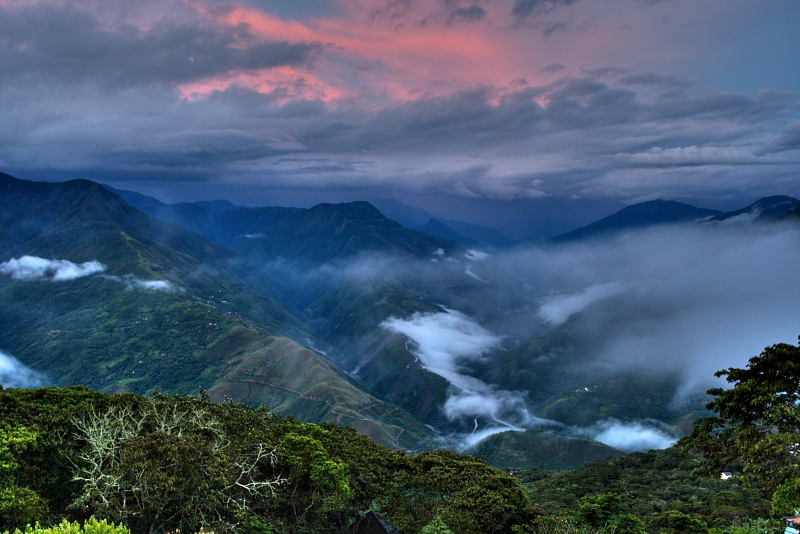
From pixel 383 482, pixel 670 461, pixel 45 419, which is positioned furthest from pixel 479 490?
pixel 670 461

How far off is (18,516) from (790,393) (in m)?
47.2

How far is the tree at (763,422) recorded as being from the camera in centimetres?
2347

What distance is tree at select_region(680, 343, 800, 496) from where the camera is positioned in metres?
23.5

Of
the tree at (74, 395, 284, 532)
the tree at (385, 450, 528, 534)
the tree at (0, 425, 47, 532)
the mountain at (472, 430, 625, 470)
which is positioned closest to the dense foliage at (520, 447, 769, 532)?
the tree at (385, 450, 528, 534)

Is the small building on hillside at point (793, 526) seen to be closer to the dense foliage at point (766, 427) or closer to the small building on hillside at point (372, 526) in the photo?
the dense foliage at point (766, 427)

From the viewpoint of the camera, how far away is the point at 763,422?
83.5 feet

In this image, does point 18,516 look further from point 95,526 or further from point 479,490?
point 479,490

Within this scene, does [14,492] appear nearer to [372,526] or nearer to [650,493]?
[372,526]

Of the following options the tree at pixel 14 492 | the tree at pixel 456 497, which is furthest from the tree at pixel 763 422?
the tree at pixel 14 492

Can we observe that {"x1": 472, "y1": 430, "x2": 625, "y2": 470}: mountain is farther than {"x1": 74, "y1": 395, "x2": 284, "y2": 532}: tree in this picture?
Yes

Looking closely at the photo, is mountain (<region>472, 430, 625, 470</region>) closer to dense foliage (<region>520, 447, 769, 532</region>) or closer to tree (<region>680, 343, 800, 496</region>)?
dense foliage (<region>520, 447, 769, 532</region>)

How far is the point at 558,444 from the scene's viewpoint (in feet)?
629

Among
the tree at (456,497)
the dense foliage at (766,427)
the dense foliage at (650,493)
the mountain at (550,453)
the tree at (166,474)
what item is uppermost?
the dense foliage at (766,427)

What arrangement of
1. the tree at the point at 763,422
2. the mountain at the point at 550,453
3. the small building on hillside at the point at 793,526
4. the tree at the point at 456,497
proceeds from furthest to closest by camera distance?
the mountain at the point at 550,453, the tree at the point at 456,497, the small building on hillside at the point at 793,526, the tree at the point at 763,422
